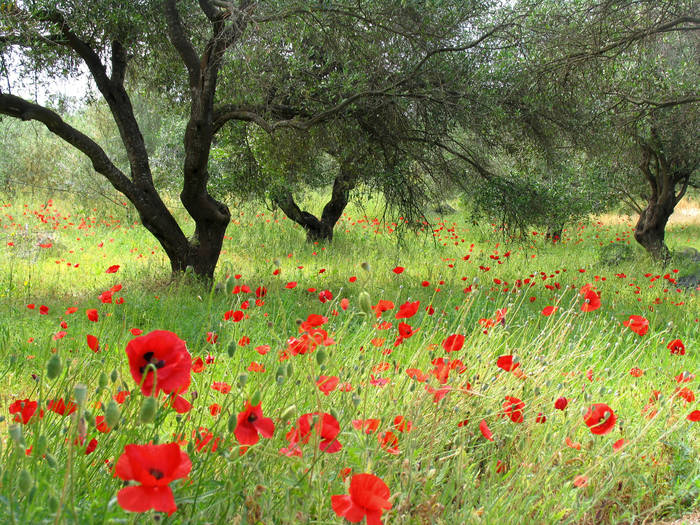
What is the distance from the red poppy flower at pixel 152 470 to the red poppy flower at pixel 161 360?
0.25 m

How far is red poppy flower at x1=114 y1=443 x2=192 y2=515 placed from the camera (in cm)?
87

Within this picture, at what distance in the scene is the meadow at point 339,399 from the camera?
51.5 inches

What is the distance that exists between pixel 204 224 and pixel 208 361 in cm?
505

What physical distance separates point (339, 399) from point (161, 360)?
1480 mm

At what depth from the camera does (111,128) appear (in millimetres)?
16266

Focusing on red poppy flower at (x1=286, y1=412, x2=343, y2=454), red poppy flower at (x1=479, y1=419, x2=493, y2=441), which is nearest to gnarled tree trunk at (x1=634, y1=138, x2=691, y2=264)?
red poppy flower at (x1=479, y1=419, x2=493, y2=441)

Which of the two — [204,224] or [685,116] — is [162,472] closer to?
[204,224]

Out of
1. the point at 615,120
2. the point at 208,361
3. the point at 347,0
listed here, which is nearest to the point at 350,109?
the point at 347,0

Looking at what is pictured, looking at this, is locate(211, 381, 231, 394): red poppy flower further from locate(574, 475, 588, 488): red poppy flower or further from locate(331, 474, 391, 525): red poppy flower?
locate(574, 475, 588, 488): red poppy flower

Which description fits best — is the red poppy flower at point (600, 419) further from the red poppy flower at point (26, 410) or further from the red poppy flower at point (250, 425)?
the red poppy flower at point (26, 410)

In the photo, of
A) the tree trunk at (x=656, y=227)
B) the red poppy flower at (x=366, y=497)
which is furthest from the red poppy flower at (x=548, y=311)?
the tree trunk at (x=656, y=227)

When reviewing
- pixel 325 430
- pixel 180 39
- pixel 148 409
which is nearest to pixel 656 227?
pixel 180 39

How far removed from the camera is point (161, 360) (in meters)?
1.16

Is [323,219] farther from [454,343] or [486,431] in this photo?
[486,431]
